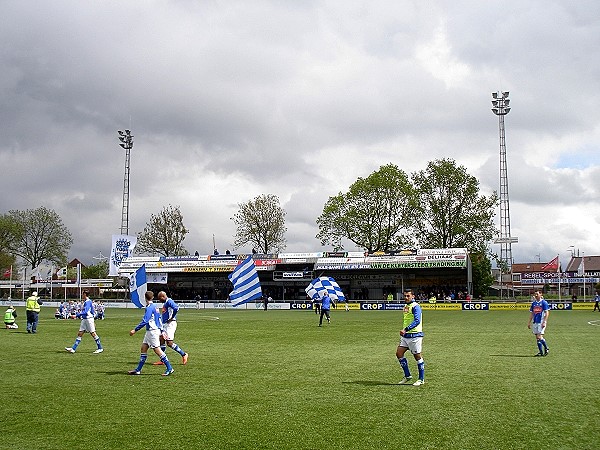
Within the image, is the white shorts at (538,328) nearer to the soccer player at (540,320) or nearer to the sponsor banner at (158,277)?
the soccer player at (540,320)

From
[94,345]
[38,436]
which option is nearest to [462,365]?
[38,436]

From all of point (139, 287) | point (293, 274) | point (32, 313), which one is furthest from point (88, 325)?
point (293, 274)

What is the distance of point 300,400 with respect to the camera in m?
10.7

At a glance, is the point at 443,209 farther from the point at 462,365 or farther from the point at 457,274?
the point at 462,365

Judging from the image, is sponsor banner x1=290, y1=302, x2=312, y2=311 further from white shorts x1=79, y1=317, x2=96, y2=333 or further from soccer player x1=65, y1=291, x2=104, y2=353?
white shorts x1=79, y1=317, x2=96, y2=333

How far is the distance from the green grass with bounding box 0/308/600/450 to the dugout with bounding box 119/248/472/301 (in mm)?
43703

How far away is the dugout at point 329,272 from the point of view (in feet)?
207

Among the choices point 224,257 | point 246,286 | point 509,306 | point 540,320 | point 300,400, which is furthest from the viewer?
point 224,257

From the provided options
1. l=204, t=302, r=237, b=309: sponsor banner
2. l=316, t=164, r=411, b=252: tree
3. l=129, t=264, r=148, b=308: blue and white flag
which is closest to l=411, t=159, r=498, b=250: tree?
l=316, t=164, r=411, b=252: tree

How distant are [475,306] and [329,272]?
18106mm

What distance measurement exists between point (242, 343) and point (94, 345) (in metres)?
5.31

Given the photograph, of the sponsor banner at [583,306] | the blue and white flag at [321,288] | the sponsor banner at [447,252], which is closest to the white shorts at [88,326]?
the blue and white flag at [321,288]

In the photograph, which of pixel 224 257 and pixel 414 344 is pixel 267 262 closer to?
pixel 224 257

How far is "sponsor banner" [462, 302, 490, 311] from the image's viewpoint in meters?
56.6
